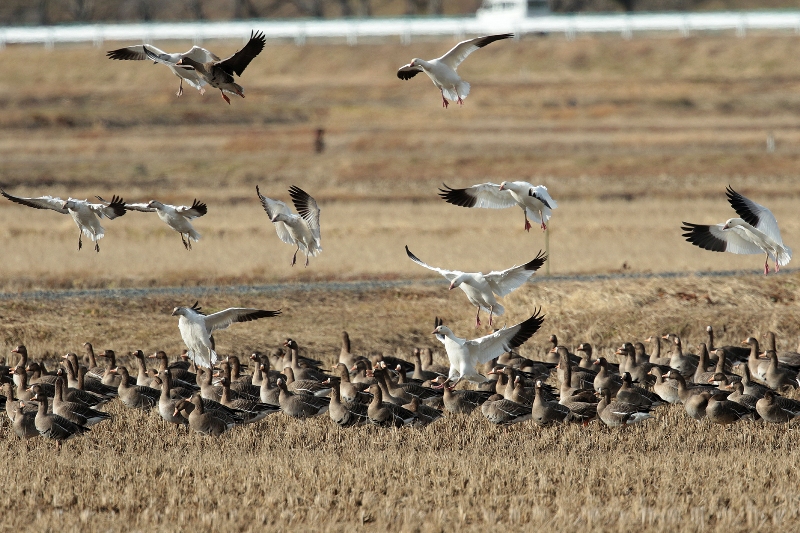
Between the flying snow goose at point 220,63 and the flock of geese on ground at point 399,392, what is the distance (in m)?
3.45

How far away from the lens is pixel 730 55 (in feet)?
205

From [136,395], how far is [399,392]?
10.2 ft

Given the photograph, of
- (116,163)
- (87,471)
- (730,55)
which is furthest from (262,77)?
(87,471)

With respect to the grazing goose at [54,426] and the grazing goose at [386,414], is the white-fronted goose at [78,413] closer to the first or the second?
the grazing goose at [54,426]

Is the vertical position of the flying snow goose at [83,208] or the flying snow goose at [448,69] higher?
the flying snow goose at [448,69]

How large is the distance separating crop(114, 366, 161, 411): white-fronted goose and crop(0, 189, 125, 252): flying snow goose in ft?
6.28

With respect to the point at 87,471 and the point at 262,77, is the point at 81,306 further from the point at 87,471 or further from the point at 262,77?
the point at 262,77

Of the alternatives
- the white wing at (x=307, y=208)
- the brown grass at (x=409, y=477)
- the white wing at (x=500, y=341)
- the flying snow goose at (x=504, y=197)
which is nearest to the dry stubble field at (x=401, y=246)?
the brown grass at (x=409, y=477)

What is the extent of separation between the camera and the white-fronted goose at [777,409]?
496 inches

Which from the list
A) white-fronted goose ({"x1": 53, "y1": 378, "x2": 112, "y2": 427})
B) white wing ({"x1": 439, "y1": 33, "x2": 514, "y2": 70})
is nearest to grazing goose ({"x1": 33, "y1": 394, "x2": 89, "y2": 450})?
white-fronted goose ({"x1": 53, "y1": 378, "x2": 112, "y2": 427})

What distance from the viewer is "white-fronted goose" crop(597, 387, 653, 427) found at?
12.5 meters

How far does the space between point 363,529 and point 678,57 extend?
57.3m

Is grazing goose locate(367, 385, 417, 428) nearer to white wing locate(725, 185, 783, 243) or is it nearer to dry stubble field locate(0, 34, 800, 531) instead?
dry stubble field locate(0, 34, 800, 531)

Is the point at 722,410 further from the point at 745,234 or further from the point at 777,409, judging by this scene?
the point at 745,234
